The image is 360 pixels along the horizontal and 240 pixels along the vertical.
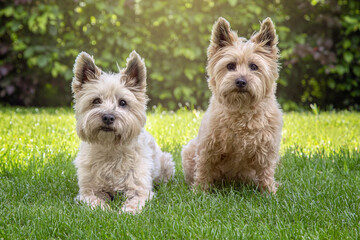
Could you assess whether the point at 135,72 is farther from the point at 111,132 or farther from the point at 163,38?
the point at 163,38

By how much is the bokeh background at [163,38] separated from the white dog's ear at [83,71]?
5287 mm

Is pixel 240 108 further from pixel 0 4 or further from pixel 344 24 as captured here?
pixel 0 4

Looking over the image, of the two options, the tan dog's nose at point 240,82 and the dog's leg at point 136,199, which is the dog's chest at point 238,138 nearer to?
the tan dog's nose at point 240,82

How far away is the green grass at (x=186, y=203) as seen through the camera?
298 cm

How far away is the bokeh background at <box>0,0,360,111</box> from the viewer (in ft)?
30.0

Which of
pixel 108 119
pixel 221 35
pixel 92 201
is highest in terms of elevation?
pixel 221 35

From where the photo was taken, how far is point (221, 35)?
157 inches

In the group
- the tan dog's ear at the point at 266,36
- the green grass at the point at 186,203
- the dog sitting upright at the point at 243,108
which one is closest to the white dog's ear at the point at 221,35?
the dog sitting upright at the point at 243,108

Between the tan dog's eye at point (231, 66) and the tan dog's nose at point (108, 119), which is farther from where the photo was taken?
the tan dog's eye at point (231, 66)

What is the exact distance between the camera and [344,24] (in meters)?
9.27

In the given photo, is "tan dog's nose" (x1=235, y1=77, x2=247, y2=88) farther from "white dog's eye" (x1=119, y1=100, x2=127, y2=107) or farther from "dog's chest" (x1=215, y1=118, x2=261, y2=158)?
"white dog's eye" (x1=119, y1=100, x2=127, y2=107)

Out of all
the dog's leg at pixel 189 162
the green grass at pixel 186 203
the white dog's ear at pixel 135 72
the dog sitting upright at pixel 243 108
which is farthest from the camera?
the dog's leg at pixel 189 162

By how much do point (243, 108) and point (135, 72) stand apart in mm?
1065

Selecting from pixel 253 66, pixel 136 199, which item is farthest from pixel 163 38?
pixel 136 199
